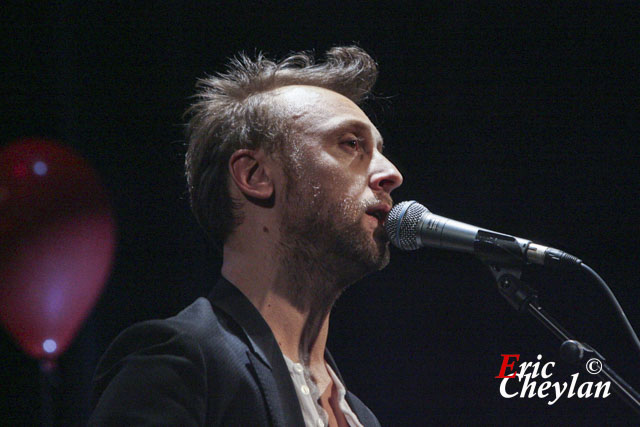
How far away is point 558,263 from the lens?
4.35ft

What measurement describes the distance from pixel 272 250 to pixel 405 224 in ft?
1.38

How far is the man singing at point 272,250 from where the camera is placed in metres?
1.42

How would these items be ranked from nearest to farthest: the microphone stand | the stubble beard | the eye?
the microphone stand < the stubble beard < the eye

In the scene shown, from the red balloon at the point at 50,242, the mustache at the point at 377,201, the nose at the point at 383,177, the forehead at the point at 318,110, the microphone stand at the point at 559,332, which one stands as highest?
the forehead at the point at 318,110

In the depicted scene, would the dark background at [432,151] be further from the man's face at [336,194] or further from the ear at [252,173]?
the man's face at [336,194]

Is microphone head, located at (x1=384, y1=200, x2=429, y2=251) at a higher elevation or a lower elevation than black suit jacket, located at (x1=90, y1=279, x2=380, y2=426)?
higher

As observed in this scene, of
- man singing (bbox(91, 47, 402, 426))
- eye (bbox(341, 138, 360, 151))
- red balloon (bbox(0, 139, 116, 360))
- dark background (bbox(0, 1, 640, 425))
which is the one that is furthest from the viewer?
dark background (bbox(0, 1, 640, 425))

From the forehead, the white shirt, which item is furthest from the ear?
the white shirt

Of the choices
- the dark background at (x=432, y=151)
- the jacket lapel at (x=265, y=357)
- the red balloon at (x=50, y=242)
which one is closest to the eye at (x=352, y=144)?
the jacket lapel at (x=265, y=357)

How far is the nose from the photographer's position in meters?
1.77

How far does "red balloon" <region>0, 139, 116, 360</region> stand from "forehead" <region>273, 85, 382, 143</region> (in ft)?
3.28

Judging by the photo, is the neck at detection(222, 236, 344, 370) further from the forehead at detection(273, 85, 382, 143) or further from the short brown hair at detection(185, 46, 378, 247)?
the forehead at detection(273, 85, 382, 143)

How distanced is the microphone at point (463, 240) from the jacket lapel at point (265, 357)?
0.45m

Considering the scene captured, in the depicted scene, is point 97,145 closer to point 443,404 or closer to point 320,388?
point 320,388
